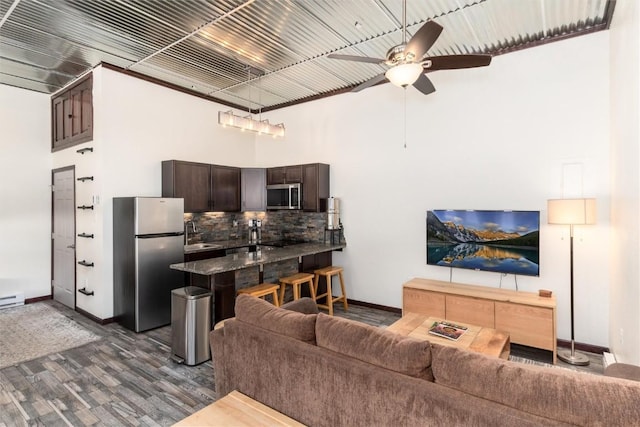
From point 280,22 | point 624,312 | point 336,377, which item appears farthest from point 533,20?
point 336,377

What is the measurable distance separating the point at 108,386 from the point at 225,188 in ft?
11.3

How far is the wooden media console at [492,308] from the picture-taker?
346 centimetres

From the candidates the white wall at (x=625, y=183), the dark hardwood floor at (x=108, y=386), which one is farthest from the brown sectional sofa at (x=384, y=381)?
the white wall at (x=625, y=183)

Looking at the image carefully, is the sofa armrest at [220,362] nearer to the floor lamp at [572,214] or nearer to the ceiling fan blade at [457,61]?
the ceiling fan blade at [457,61]

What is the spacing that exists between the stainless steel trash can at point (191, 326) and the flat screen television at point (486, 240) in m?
2.95

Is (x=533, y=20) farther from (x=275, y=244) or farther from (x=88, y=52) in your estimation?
(x=88, y=52)

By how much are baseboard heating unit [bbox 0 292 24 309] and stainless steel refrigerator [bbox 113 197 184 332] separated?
208cm

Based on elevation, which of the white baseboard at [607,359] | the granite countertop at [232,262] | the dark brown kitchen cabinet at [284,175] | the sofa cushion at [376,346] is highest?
the dark brown kitchen cabinet at [284,175]

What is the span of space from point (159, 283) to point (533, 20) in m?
5.33

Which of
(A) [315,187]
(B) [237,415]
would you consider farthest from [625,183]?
(A) [315,187]

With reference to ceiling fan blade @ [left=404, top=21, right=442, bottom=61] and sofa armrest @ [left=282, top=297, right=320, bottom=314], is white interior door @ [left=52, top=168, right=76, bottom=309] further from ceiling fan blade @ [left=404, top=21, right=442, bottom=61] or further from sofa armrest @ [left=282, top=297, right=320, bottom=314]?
ceiling fan blade @ [left=404, top=21, right=442, bottom=61]

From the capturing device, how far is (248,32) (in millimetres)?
3715

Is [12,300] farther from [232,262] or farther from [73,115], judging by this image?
[232,262]

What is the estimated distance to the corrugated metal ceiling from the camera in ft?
10.7
